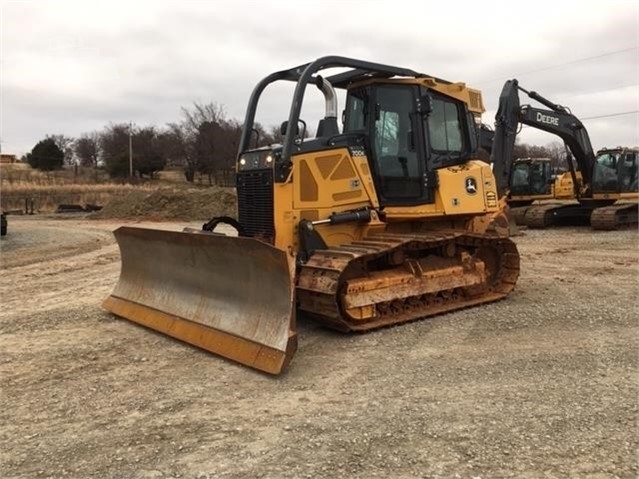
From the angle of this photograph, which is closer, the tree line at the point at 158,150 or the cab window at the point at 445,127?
the cab window at the point at 445,127

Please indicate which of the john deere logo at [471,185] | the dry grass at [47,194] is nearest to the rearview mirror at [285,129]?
the john deere logo at [471,185]

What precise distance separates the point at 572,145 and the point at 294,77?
39.5 ft

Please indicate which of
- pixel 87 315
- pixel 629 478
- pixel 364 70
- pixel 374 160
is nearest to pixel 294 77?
pixel 364 70

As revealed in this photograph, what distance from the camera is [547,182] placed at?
21.9m

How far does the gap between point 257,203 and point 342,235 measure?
1061 mm

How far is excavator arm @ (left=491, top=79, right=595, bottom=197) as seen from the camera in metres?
10.3

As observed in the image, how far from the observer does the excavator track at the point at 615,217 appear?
17094 mm

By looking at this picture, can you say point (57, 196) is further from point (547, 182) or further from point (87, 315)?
point (87, 315)

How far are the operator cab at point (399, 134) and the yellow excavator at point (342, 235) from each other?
0.01 meters

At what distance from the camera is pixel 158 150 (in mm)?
60062

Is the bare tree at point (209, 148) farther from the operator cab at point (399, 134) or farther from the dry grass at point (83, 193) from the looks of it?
the operator cab at point (399, 134)

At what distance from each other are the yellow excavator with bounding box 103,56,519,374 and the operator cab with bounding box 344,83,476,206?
1 cm

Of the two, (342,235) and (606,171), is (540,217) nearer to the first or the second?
(606,171)

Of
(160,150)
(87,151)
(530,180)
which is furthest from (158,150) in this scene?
(530,180)
